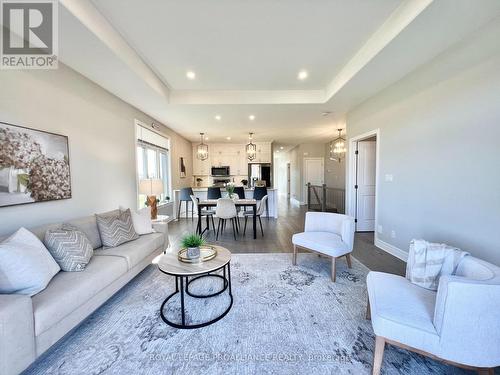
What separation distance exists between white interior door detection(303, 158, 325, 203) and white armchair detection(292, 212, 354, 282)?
6.27 m

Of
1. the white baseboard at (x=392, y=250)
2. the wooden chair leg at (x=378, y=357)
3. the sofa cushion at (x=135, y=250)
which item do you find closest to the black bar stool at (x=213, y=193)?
the sofa cushion at (x=135, y=250)

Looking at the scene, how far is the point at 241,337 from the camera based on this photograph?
167cm

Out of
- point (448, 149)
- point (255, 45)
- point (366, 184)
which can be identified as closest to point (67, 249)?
point (255, 45)

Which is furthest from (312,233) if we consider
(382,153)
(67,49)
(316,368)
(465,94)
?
(67,49)

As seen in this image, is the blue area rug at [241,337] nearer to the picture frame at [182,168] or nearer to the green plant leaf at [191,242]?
the green plant leaf at [191,242]

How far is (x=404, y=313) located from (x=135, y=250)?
255 centimetres

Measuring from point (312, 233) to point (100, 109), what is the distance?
12.3ft

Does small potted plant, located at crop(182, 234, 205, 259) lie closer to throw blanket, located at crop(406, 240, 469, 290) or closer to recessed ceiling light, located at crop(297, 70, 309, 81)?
throw blanket, located at crop(406, 240, 469, 290)

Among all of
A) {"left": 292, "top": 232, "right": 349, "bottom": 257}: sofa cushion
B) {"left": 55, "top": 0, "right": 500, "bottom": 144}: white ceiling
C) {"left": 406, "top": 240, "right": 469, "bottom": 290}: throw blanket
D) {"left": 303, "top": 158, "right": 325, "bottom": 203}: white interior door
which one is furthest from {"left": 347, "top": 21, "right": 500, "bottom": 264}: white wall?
{"left": 303, "top": 158, "right": 325, "bottom": 203}: white interior door

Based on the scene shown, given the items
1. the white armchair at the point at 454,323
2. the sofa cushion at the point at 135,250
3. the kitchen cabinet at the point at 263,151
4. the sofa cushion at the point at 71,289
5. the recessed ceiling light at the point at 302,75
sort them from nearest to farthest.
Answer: the white armchair at the point at 454,323 → the sofa cushion at the point at 71,289 → the sofa cushion at the point at 135,250 → the recessed ceiling light at the point at 302,75 → the kitchen cabinet at the point at 263,151

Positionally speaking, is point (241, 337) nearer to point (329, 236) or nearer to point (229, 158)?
point (329, 236)

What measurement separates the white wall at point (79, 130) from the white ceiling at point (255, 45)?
275 millimetres

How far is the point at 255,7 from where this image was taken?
197 centimetres

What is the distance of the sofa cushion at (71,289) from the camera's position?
137 cm
